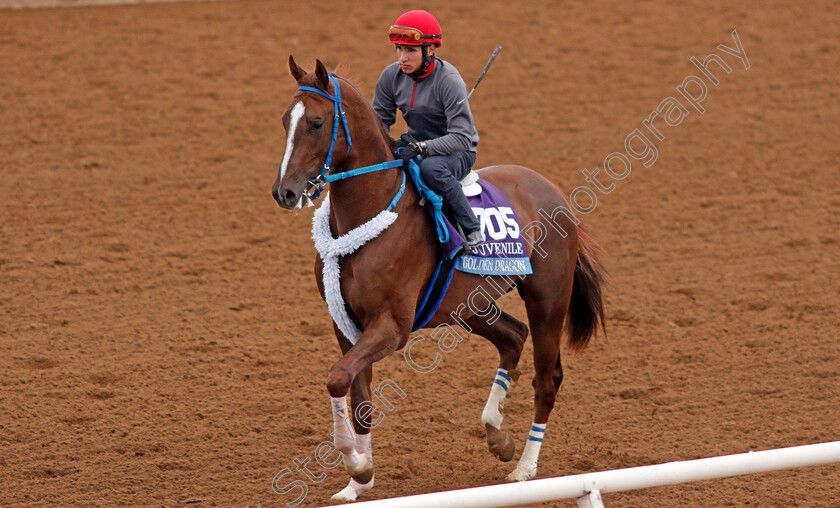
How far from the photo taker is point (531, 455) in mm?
5512

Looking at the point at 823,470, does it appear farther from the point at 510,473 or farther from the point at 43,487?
the point at 43,487

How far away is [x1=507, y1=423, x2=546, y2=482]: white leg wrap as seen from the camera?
545 cm

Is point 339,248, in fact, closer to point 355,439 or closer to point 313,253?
point 355,439

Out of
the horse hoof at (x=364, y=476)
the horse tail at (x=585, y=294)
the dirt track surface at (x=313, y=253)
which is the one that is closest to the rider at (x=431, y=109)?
the horse tail at (x=585, y=294)

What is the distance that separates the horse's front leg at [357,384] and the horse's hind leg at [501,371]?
36.2 inches

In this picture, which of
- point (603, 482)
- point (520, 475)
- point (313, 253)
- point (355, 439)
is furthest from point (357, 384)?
point (313, 253)

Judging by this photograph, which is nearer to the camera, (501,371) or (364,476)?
(364,476)

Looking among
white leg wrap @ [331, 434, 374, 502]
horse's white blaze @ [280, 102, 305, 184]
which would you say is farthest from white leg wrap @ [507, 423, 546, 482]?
horse's white blaze @ [280, 102, 305, 184]

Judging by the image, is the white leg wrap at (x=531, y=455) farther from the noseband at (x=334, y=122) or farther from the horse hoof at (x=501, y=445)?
the noseband at (x=334, y=122)

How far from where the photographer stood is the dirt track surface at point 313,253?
5.73 meters

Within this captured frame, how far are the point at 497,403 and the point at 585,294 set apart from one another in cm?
101

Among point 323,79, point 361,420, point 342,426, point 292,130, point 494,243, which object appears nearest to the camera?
point 292,130

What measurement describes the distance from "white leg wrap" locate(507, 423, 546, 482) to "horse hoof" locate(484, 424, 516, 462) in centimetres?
8

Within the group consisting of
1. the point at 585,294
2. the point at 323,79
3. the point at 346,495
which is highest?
the point at 323,79
